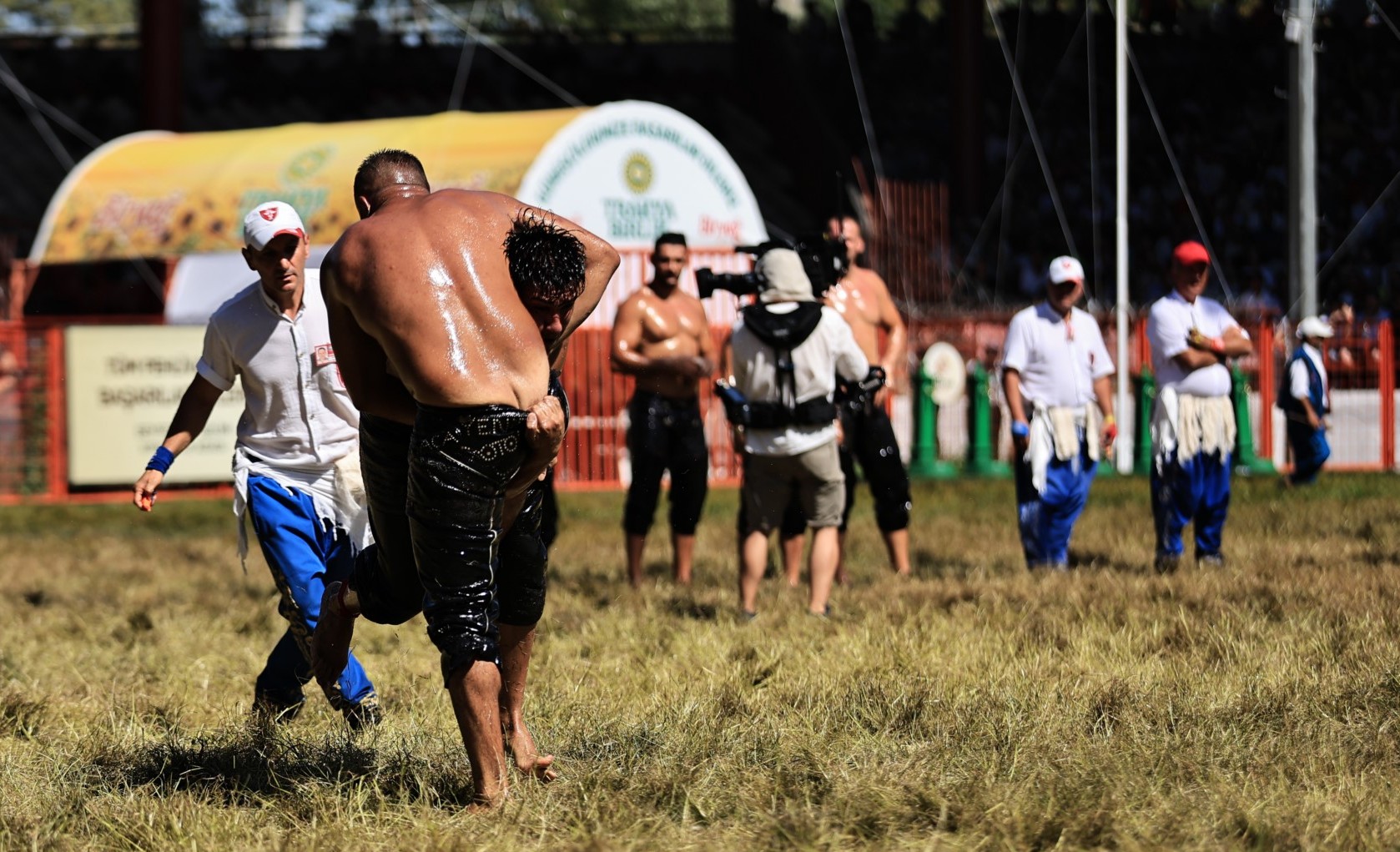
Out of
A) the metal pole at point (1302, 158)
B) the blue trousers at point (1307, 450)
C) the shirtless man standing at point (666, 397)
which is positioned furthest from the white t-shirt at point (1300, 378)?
the shirtless man standing at point (666, 397)

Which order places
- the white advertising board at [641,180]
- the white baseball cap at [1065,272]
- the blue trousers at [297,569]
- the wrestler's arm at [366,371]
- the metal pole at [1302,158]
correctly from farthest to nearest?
the white advertising board at [641,180], the metal pole at [1302,158], the white baseball cap at [1065,272], the blue trousers at [297,569], the wrestler's arm at [366,371]

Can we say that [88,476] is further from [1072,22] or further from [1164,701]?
[1072,22]

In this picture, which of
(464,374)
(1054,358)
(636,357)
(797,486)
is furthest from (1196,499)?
(464,374)

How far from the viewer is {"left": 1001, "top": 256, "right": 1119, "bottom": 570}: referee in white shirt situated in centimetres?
988

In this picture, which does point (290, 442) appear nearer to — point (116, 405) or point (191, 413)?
point (191, 413)

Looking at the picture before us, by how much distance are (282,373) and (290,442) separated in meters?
0.24

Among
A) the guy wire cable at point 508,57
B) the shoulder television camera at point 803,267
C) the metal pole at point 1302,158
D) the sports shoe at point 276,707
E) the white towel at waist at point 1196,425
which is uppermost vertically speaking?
the guy wire cable at point 508,57

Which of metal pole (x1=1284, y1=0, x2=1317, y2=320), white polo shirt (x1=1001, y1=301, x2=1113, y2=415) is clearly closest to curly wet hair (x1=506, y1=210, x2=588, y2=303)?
white polo shirt (x1=1001, y1=301, x2=1113, y2=415)

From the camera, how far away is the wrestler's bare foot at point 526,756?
4.89 metres

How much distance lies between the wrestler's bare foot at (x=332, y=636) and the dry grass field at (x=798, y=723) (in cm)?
24

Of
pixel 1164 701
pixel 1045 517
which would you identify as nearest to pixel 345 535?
pixel 1164 701

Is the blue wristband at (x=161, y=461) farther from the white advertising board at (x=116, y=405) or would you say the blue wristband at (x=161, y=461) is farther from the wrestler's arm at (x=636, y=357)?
the white advertising board at (x=116, y=405)

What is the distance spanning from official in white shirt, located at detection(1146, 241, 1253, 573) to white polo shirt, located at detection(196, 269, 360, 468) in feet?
16.6

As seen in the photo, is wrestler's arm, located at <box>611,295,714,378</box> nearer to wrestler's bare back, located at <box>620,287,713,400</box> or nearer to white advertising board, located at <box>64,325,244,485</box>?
wrestler's bare back, located at <box>620,287,713,400</box>
